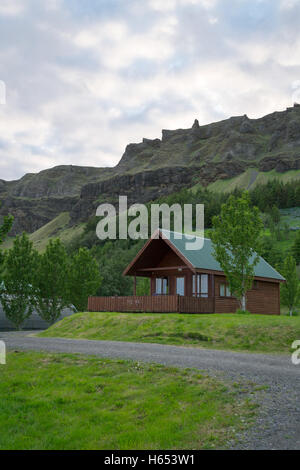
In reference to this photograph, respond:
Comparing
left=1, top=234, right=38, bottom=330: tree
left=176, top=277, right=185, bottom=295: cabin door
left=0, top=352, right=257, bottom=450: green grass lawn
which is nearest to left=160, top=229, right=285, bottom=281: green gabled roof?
left=176, top=277, right=185, bottom=295: cabin door

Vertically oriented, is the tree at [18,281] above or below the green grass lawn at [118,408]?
above

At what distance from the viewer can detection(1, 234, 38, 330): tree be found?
38406 millimetres

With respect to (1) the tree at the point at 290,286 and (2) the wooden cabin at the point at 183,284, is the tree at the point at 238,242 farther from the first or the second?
(1) the tree at the point at 290,286

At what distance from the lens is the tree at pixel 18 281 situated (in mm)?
38406

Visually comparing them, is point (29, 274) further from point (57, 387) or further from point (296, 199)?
point (296, 199)

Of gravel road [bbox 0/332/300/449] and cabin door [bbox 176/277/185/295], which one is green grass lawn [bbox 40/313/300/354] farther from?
cabin door [bbox 176/277/185/295]

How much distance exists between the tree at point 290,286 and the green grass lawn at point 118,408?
136 feet

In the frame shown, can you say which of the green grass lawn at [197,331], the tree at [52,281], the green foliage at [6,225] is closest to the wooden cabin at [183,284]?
the green grass lawn at [197,331]

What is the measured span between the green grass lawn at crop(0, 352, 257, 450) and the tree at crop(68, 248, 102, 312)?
3013 centimetres

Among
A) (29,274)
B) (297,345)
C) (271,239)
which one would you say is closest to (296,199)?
(271,239)

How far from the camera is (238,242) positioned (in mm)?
29109

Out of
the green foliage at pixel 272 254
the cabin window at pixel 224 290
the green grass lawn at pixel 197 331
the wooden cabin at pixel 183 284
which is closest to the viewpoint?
the green grass lawn at pixel 197 331

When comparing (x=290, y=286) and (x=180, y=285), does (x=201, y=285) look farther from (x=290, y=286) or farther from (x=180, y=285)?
(x=290, y=286)

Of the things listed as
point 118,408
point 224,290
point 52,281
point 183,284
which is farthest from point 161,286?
point 118,408
